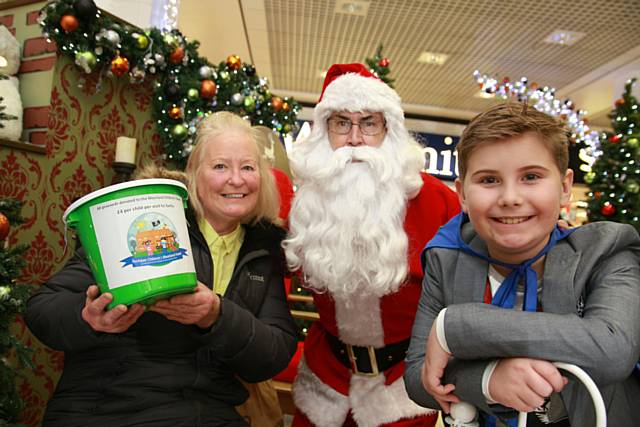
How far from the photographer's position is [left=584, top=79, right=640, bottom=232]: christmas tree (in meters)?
4.18

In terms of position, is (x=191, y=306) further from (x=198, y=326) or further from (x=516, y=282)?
(x=516, y=282)

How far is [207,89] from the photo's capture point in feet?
12.3

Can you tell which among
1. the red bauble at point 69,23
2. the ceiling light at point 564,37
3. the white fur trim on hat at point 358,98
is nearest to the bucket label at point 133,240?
the white fur trim on hat at point 358,98

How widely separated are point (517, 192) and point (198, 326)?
0.95 meters

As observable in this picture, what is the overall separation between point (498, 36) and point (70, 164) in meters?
5.01

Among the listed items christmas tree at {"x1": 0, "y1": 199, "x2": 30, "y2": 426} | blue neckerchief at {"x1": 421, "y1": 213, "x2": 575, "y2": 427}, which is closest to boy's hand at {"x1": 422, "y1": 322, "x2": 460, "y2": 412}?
blue neckerchief at {"x1": 421, "y1": 213, "x2": 575, "y2": 427}

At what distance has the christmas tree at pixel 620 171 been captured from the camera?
418 centimetres

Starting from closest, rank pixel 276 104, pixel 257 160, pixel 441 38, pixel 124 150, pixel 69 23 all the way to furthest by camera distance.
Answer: pixel 257 160
pixel 69 23
pixel 124 150
pixel 276 104
pixel 441 38

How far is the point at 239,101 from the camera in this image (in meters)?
4.05

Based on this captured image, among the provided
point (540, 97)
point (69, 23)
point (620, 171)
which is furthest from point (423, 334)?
point (540, 97)

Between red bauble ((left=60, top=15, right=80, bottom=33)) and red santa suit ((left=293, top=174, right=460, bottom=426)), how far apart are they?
204 centimetres

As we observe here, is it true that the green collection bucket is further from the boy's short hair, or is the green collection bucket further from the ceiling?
the ceiling

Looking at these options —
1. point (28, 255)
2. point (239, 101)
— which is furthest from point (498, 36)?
point (28, 255)

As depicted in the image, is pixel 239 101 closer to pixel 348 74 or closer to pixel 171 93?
pixel 171 93
